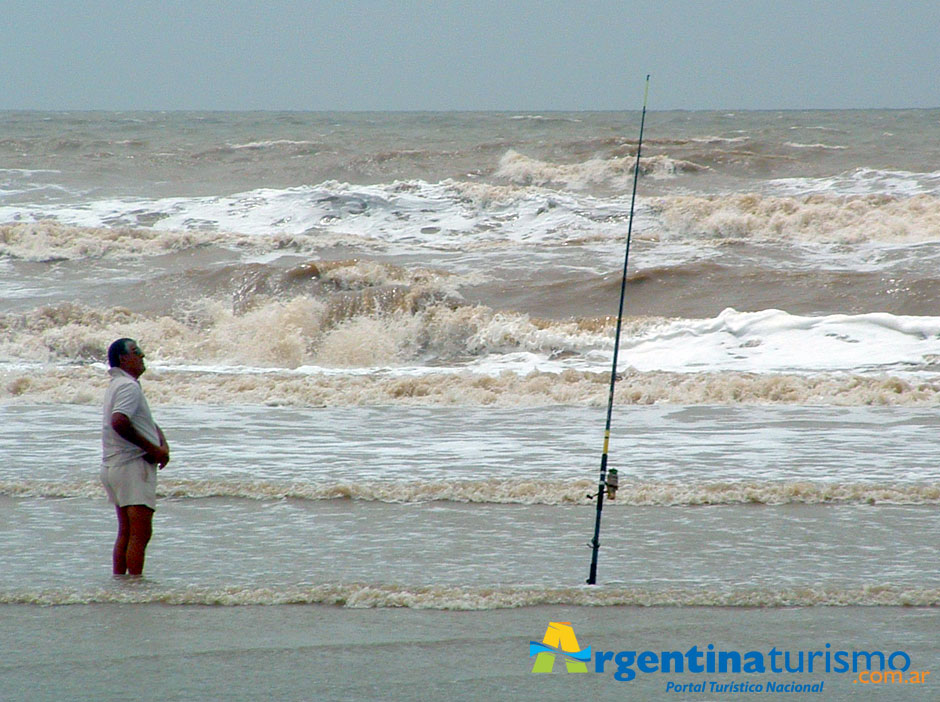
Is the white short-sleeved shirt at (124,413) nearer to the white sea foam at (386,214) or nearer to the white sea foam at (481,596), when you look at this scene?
the white sea foam at (481,596)

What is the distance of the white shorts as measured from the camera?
4820 mm

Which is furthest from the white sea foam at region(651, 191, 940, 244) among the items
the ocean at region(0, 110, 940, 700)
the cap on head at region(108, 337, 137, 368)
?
the cap on head at region(108, 337, 137, 368)

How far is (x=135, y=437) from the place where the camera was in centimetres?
474

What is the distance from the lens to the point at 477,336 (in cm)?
1434

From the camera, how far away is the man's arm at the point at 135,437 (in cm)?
471

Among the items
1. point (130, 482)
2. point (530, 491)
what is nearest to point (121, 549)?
point (130, 482)

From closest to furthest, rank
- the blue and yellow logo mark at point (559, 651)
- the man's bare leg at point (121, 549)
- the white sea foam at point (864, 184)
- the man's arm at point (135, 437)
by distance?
the blue and yellow logo mark at point (559, 651)
the man's arm at point (135, 437)
the man's bare leg at point (121, 549)
the white sea foam at point (864, 184)

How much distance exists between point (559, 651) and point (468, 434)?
15.8 ft

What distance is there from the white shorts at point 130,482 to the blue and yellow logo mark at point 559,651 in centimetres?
186

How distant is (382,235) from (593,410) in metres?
13.2

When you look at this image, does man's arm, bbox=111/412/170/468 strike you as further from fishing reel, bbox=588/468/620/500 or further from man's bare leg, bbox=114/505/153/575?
fishing reel, bbox=588/468/620/500

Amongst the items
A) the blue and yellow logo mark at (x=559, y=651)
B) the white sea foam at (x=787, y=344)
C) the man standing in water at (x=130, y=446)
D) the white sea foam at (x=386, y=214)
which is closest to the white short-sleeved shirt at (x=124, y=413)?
the man standing in water at (x=130, y=446)

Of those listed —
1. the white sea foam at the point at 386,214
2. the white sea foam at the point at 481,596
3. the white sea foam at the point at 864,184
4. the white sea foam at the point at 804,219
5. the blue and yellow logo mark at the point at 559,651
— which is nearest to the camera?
the blue and yellow logo mark at the point at 559,651

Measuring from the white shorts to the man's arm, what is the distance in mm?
66
